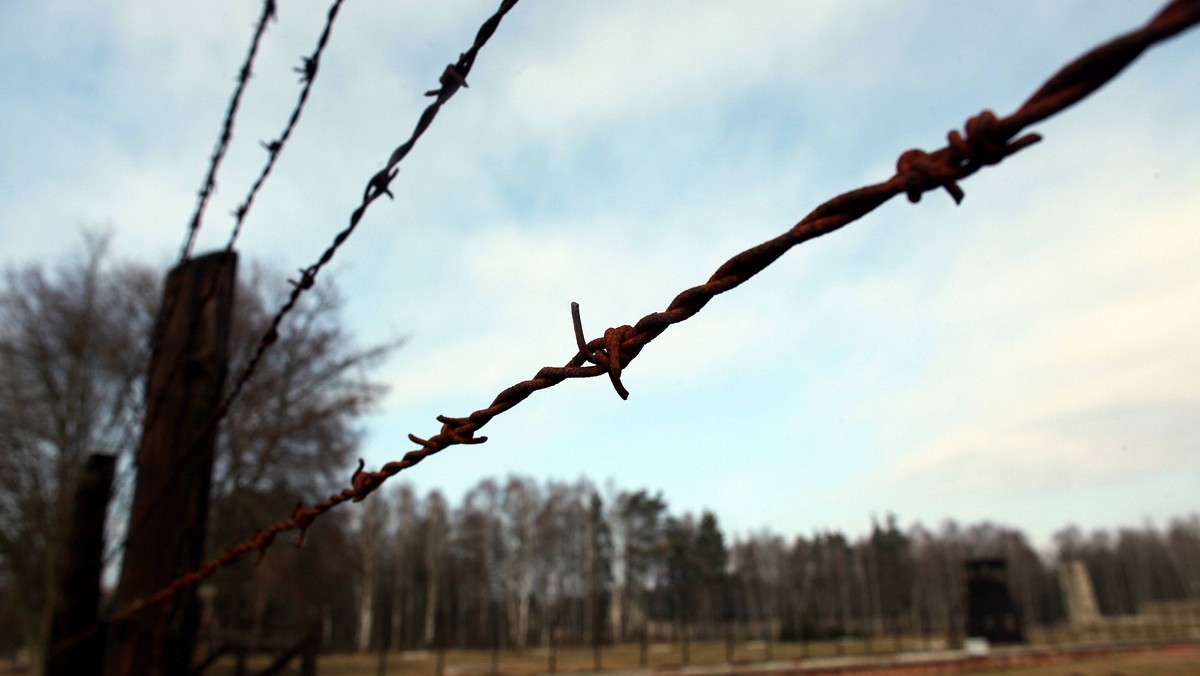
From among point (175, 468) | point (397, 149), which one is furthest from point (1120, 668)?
point (397, 149)

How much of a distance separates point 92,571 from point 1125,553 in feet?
334

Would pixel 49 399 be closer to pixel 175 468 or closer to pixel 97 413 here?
pixel 97 413

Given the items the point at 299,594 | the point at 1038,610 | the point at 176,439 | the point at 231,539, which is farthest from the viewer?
the point at 1038,610

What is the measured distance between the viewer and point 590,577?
193 feet

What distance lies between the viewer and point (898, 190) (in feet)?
2.40

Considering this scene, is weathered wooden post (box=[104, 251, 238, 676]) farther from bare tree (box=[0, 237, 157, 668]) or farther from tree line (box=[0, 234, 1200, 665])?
bare tree (box=[0, 237, 157, 668])

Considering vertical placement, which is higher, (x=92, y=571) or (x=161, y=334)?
(x=161, y=334)

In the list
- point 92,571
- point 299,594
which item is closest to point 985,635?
point 299,594

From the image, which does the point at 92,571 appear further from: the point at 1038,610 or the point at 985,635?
the point at 1038,610

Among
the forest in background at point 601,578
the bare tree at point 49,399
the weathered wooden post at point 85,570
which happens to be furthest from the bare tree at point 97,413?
the forest in background at point 601,578

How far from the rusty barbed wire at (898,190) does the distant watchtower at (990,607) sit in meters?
38.9

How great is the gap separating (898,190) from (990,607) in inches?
1559

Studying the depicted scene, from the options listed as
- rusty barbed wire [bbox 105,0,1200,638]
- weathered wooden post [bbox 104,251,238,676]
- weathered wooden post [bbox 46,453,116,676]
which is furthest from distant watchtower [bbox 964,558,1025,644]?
rusty barbed wire [bbox 105,0,1200,638]

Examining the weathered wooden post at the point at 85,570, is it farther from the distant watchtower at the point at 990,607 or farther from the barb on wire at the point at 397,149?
the distant watchtower at the point at 990,607
